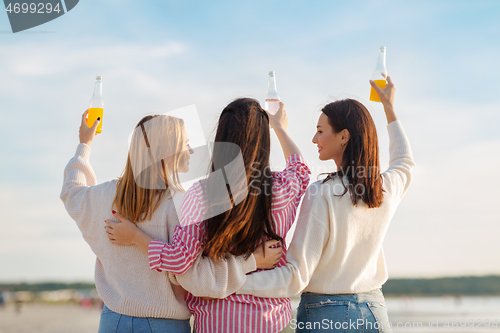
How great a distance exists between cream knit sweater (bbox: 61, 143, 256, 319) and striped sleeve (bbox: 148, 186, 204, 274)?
0.25 ft

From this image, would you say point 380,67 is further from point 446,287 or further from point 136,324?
point 446,287

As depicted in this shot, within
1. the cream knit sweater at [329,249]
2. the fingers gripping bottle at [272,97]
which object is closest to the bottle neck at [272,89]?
the fingers gripping bottle at [272,97]

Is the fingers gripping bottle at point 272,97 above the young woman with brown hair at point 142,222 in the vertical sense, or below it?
above

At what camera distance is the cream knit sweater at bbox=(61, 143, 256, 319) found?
1.84 meters

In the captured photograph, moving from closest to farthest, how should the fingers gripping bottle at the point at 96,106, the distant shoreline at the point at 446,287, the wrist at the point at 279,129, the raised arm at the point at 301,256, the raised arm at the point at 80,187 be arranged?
the raised arm at the point at 301,256
the raised arm at the point at 80,187
the wrist at the point at 279,129
the fingers gripping bottle at the point at 96,106
the distant shoreline at the point at 446,287

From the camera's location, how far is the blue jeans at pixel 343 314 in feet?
6.46

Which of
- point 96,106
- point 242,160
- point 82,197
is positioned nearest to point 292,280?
point 242,160

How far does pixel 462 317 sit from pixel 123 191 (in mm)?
19674

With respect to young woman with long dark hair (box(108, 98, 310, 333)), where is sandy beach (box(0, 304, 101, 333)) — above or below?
below

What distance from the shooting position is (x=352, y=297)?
6.60 ft

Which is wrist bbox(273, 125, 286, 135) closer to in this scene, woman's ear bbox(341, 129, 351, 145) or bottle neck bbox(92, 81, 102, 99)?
woman's ear bbox(341, 129, 351, 145)

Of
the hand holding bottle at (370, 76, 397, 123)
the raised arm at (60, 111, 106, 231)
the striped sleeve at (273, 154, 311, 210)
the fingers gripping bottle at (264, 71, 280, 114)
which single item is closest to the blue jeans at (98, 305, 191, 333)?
the raised arm at (60, 111, 106, 231)

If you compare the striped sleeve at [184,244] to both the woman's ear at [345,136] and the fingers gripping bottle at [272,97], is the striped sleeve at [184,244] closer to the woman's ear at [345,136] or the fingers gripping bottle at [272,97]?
the woman's ear at [345,136]

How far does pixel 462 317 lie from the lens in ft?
58.7
